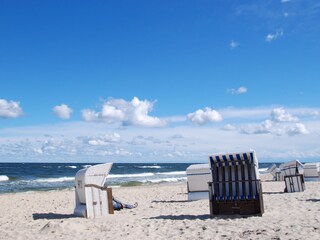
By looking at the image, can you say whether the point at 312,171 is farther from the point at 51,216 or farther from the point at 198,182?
the point at 51,216

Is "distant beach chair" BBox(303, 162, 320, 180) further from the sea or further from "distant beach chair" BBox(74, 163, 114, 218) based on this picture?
"distant beach chair" BBox(74, 163, 114, 218)

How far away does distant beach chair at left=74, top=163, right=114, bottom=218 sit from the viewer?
11023 mm

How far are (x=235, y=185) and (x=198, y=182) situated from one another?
15.4 ft

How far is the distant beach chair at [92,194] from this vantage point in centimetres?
1102

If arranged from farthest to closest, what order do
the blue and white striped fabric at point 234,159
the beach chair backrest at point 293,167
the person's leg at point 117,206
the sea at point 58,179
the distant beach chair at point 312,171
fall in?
1. the sea at point 58,179
2. the distant beach chair at point 312,171
3. the beach chair backrest at point 293,167
4. the person's leg at point 117,206
5. the blue and white striped fabric at point 234,159

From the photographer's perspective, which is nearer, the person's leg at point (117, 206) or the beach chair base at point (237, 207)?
the beach chair base at point (237, 207)

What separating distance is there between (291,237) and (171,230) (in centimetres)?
254

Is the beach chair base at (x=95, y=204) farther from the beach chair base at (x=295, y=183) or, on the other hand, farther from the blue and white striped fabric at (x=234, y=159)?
the beach chair base at (x=295, y=183)

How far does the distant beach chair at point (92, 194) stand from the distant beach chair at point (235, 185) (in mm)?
3321

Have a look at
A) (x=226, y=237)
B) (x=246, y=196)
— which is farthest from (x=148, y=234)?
(x=246, y=196)

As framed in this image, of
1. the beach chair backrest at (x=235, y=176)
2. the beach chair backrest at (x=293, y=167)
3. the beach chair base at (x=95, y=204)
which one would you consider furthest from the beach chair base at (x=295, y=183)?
the beach chair base at (x=95, y=204)

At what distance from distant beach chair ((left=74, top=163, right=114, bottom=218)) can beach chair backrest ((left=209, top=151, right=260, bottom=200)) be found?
3.39m

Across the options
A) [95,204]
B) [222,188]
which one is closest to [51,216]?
[95,204]

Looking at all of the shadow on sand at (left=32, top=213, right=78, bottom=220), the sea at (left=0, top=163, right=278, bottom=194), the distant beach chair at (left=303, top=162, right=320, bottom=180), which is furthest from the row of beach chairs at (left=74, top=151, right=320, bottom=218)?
the distant beach chair at (left=303, top=162, right=320, bottom=180)
